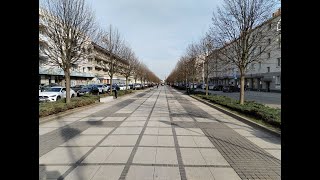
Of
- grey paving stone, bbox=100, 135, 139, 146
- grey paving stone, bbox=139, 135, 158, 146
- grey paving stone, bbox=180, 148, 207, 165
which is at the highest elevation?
grey paving stone, bbox=100, 135, 139, 146

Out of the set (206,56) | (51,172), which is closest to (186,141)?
(51,172)

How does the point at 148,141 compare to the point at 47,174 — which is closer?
the point at 47,174

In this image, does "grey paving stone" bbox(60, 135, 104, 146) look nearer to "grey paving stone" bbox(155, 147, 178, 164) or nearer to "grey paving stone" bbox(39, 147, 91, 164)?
"grey paving stone" bbox(39, 147, 91, 164)

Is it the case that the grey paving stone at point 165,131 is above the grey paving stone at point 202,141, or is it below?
above

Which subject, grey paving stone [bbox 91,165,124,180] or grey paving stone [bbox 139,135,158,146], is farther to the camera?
grey paving stone [bbox 139,135,158,146]

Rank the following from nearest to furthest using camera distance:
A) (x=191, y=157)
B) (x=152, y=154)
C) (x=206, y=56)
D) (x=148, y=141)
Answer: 1. (x=191, y=157)
2. (x=152, y=154)
3. (x=148, y=141)
4. (x=206, y=56)

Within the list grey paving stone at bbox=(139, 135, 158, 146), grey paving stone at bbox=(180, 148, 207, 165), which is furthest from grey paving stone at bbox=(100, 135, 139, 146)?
grey paving stone at bbox=(180, 148, 207, 165)

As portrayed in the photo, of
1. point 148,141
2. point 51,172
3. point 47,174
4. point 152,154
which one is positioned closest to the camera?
point 47,174

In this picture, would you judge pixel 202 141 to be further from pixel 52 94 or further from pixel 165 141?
pixel 52 94

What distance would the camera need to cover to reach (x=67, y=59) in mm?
16078

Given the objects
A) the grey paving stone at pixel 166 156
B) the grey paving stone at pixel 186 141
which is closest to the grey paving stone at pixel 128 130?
the grey paving stone at pixel 186 141

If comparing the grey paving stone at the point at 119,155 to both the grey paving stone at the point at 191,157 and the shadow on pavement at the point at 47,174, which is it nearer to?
the shadow on pavement at the point at 47,174
